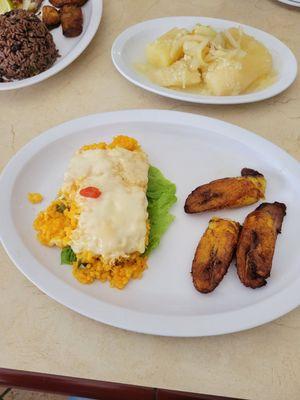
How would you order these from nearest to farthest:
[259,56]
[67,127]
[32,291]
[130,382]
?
1. [130,382]
2. [32,291]
3. [67,127]
4. [259,56]

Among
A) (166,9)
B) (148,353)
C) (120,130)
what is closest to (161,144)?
(120,130)

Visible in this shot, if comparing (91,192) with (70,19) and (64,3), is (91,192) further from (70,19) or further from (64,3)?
(64,3)

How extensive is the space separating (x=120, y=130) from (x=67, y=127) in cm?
18

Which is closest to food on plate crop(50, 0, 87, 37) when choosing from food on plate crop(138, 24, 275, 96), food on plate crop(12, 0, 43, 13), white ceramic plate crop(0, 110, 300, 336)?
food on plate crop(12, 0, 43, 13)

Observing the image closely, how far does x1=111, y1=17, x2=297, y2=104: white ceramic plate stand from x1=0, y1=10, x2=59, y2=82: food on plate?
0.29 meters

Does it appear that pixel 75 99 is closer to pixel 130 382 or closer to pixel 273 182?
pixel 273 182

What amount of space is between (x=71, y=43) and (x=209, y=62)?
2.08ft

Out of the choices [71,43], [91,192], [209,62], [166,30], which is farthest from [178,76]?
[91,192]

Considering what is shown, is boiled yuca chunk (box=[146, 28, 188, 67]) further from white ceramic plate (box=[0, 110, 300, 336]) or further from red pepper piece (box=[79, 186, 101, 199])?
red pepper piece (box=[79, 186, 101, 199])

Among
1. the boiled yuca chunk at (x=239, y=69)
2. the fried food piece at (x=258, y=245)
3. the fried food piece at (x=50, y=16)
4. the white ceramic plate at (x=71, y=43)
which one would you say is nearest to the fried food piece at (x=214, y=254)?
the fried food piece at (x=258, y=245)

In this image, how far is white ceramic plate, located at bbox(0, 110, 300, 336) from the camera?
107 cm

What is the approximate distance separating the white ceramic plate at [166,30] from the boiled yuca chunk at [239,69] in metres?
0.05

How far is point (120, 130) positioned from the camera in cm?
153

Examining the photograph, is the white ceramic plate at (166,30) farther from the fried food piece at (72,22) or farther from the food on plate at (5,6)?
the food on plate at (5,6)
